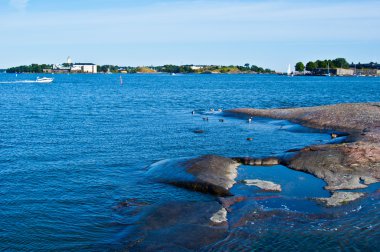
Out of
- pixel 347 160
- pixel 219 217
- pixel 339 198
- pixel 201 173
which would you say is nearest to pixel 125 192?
pixel 201 173

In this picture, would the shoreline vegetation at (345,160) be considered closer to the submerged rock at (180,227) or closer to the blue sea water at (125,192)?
the blue sea water at (125,192)

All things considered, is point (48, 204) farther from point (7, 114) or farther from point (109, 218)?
point (7, 114)

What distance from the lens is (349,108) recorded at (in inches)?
2156

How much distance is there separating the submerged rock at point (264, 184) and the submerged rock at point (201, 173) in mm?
980

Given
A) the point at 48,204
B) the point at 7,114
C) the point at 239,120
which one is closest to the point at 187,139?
the point at 239,120

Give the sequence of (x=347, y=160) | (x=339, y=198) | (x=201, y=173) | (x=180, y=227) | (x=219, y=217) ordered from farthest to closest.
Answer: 1. (x=347, y=160)
2. (x=201, y=173)
3. (x=339, y=198)
4. (x=219, y=217)
5. (x=180, y=227)

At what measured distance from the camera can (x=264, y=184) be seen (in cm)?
2577

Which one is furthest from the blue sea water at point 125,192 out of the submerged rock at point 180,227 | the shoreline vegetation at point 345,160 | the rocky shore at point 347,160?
the rocky shore at point 347,160

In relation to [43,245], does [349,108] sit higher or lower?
higher

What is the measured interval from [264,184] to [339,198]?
4370 millimetres

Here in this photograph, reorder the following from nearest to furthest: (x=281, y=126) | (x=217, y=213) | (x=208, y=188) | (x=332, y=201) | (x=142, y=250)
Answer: (x=142, y=250) → (x=217, y=213) → (x=332, y=201) → (x=208, y=188) → (x=281, y=126)

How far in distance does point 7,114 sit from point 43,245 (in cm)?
5079

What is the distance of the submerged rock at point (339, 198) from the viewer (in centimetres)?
2239

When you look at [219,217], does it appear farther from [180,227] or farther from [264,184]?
[264,184]
